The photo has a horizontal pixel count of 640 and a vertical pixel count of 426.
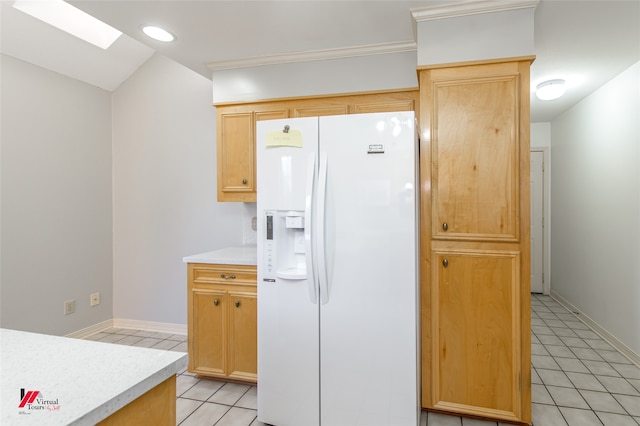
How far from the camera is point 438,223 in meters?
2.16

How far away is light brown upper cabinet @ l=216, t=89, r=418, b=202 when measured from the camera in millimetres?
2723

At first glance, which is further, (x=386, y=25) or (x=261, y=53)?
(x=261, y=53)

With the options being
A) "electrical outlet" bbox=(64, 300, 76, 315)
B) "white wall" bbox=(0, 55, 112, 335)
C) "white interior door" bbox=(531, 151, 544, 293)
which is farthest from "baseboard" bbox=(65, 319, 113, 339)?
"white interior door" bbox=(531, 151, 544, 293)

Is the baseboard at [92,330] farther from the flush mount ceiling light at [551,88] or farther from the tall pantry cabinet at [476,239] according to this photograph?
the flush mount ceiling light at [551,88]

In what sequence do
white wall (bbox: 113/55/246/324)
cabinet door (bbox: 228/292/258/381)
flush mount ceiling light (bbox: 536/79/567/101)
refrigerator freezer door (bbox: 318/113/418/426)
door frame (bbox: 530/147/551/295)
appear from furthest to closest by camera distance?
door frame (bbox: 530/147/551/295)
white wall (bbox: 113/55/246/324)
flush mount ceiling light (bbox: 536/79/567/101)
cabinet door (bbox: 228/292/258/381)
refrigerator freezer door (bbox: 318/113/418/426)

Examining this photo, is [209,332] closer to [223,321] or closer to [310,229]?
[223,321]

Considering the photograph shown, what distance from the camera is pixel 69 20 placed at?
2920 mm

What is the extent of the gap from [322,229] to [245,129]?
1427 millimetres

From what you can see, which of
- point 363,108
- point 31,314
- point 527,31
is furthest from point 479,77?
point 31,314

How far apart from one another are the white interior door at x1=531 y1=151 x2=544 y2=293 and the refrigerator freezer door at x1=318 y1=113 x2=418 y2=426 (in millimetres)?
4077

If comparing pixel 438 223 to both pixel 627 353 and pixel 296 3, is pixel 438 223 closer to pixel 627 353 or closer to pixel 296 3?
pixel 296 3

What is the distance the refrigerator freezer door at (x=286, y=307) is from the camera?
1.92 m

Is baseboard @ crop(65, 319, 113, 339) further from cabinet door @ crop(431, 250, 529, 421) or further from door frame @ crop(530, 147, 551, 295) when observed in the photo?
door frame @ crop(530, 147, 551, 295)

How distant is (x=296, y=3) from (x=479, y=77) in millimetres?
1131
